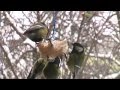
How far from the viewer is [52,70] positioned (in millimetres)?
2820

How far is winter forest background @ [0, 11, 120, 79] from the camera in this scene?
9.18ft

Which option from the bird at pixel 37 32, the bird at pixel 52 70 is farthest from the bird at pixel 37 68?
the bird at pixel 37 32

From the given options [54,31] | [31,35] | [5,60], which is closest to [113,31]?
[54,31]

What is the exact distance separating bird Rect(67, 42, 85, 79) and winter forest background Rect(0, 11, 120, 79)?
4 cm

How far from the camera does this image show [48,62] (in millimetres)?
Result: 2846

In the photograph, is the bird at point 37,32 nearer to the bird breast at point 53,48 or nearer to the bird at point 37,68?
the bird breast at point 53,48

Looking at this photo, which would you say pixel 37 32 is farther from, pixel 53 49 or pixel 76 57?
pixel 76 57

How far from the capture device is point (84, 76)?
2781 millimetres

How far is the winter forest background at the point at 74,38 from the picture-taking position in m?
2.80

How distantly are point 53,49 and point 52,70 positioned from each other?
0.59 ft
